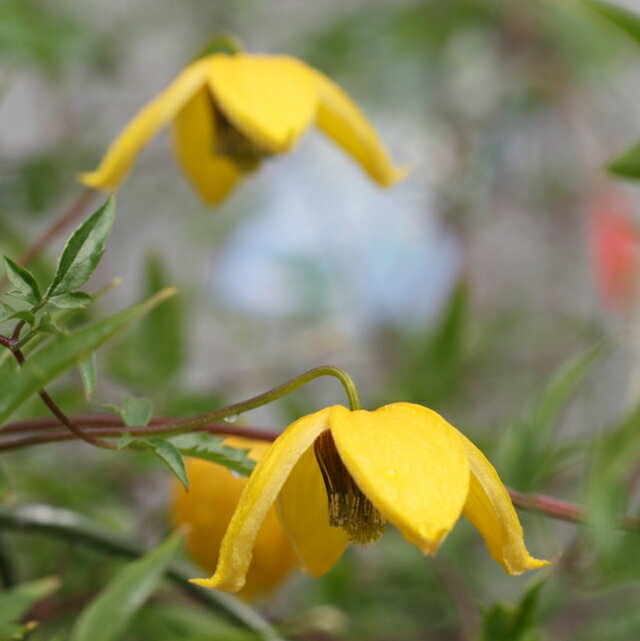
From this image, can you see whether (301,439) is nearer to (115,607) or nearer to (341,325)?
(115,607)

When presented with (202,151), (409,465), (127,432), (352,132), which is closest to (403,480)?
(409,465)

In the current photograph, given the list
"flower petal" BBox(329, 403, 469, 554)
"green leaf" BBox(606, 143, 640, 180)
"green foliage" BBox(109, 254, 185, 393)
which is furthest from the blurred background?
"flower petal" BBox(329, 403, 469, 554)

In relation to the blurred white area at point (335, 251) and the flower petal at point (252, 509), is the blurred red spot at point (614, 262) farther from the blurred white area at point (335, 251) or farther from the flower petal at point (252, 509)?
the flower petal at point (252, 509)

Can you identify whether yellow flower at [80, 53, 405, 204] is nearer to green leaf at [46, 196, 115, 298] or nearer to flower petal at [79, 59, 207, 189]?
flower petal at [79, 59, 207, 189]

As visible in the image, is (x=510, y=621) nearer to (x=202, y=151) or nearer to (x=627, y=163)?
(x=627, y=163)

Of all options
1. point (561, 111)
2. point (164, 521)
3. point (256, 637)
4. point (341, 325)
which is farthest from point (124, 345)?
point (561, 111)
